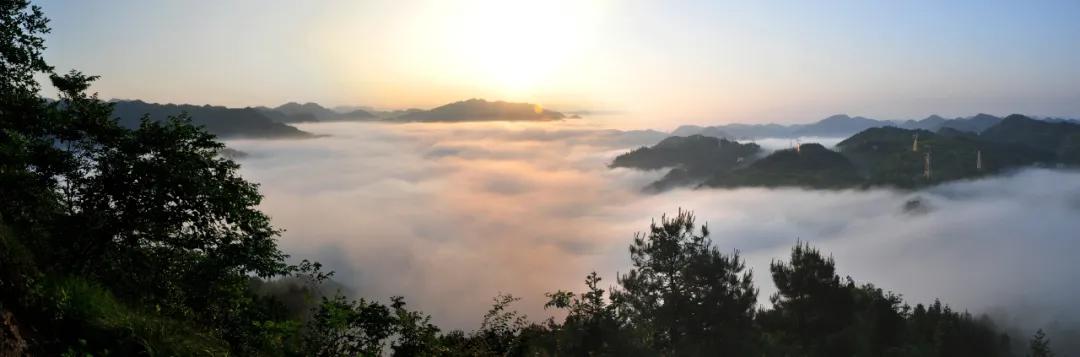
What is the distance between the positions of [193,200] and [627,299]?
125 feet

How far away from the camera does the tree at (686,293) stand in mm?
45406

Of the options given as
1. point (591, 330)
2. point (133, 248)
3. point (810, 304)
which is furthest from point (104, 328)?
point (810, 304)

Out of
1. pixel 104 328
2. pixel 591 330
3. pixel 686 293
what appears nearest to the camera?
pixel 104 328

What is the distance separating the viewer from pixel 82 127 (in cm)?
1396

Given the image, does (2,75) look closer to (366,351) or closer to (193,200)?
(193,200)

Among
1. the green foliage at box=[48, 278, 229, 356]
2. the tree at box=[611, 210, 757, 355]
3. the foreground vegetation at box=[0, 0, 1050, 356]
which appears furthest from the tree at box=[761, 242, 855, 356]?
the green foliage at box=[48, 278, 229, 356]

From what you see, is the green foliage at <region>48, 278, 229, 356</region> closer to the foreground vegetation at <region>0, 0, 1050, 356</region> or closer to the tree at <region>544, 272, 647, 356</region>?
the foreground vegetation at <region>0, 0, 1050, 356</region>

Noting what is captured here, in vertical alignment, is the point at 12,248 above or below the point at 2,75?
below

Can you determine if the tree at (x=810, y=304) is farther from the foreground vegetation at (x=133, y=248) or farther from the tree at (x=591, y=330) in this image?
the foreground vegetation at (x=133, y=248)

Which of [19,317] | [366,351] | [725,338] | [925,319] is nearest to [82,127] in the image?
[19,317]

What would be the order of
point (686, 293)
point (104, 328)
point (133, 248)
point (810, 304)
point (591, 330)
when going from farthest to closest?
point (810, 304), point (686, 293), point (591, 330), point (133, 248), point (104, 328)

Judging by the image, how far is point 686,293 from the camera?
4609cm

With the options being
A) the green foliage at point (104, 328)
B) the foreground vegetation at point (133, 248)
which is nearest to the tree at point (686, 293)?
the foreground vegetation at point (133, 248)

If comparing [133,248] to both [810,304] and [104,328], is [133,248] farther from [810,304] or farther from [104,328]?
[810,304]
